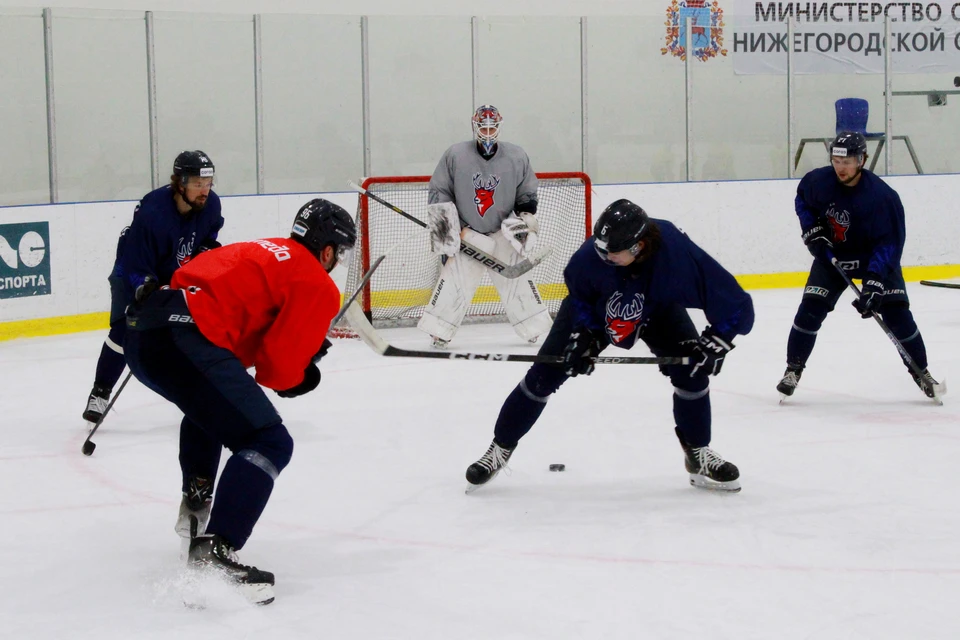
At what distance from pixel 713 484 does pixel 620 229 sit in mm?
850

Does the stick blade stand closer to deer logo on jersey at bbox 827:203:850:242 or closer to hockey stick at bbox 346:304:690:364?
deer logo on jersey at bbox 827:203:850:242

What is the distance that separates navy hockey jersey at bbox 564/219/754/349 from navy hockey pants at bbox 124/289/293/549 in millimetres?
976

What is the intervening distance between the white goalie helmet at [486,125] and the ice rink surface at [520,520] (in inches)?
56.7

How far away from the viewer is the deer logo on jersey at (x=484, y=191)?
20.1 feet

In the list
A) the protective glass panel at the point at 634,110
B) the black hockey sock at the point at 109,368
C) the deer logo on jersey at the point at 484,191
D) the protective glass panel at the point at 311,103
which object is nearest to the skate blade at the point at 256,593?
the black hockey sock at the point at 109,368

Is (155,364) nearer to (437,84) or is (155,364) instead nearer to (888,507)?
(888,507)

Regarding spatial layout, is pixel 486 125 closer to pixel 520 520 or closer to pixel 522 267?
pixel 522 267

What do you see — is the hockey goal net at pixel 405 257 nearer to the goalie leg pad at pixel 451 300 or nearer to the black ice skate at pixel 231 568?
the goalie leg pad at pixel 451 300

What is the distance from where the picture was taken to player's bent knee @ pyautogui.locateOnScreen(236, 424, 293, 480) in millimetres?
2490

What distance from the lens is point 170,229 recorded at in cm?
395

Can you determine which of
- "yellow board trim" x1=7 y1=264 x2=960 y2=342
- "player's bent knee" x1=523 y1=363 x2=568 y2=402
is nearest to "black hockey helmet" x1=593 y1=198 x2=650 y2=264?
"player's bent knee" x1=523 y1=363 x2=568 y2=402

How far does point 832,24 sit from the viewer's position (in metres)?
9.20

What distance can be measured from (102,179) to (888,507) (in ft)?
20.1

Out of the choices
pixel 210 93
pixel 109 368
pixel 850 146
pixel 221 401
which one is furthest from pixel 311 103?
pixel 221 401
